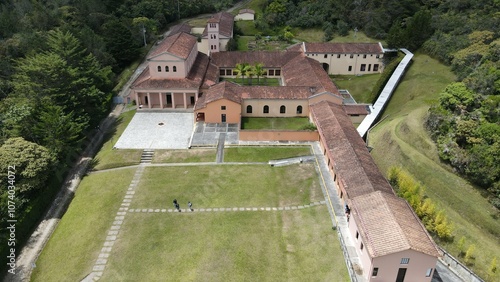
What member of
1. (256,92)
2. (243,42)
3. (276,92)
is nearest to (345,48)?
(276,92)

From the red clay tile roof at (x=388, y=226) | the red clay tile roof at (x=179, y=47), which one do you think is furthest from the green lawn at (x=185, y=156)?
the red clay tile roof at (x=388, y=226)

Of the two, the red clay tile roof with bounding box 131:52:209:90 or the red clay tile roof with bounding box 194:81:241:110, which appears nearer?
the red clay tile roof with bounding box 194:81:241:110

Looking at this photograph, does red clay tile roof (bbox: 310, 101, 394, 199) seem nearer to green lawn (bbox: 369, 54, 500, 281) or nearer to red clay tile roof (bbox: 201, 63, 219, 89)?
green lawn (bbox: 369, 54, 500, 281)

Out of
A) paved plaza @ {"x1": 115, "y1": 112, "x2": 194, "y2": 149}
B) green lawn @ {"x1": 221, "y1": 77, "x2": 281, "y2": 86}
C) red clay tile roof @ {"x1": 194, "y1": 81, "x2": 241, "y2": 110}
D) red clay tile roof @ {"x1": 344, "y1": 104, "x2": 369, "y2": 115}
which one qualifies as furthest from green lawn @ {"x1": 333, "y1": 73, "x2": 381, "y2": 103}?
paved plaza @ {"x1": 115, "y1": 112, "x2": 194, "y2": 149}

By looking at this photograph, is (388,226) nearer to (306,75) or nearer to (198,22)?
(306,75)

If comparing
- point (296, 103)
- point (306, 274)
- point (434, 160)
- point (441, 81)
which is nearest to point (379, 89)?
point (441, 81)

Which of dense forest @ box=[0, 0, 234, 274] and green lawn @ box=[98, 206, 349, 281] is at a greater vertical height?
dense forest @ box=[0, 0, 234, 274]
